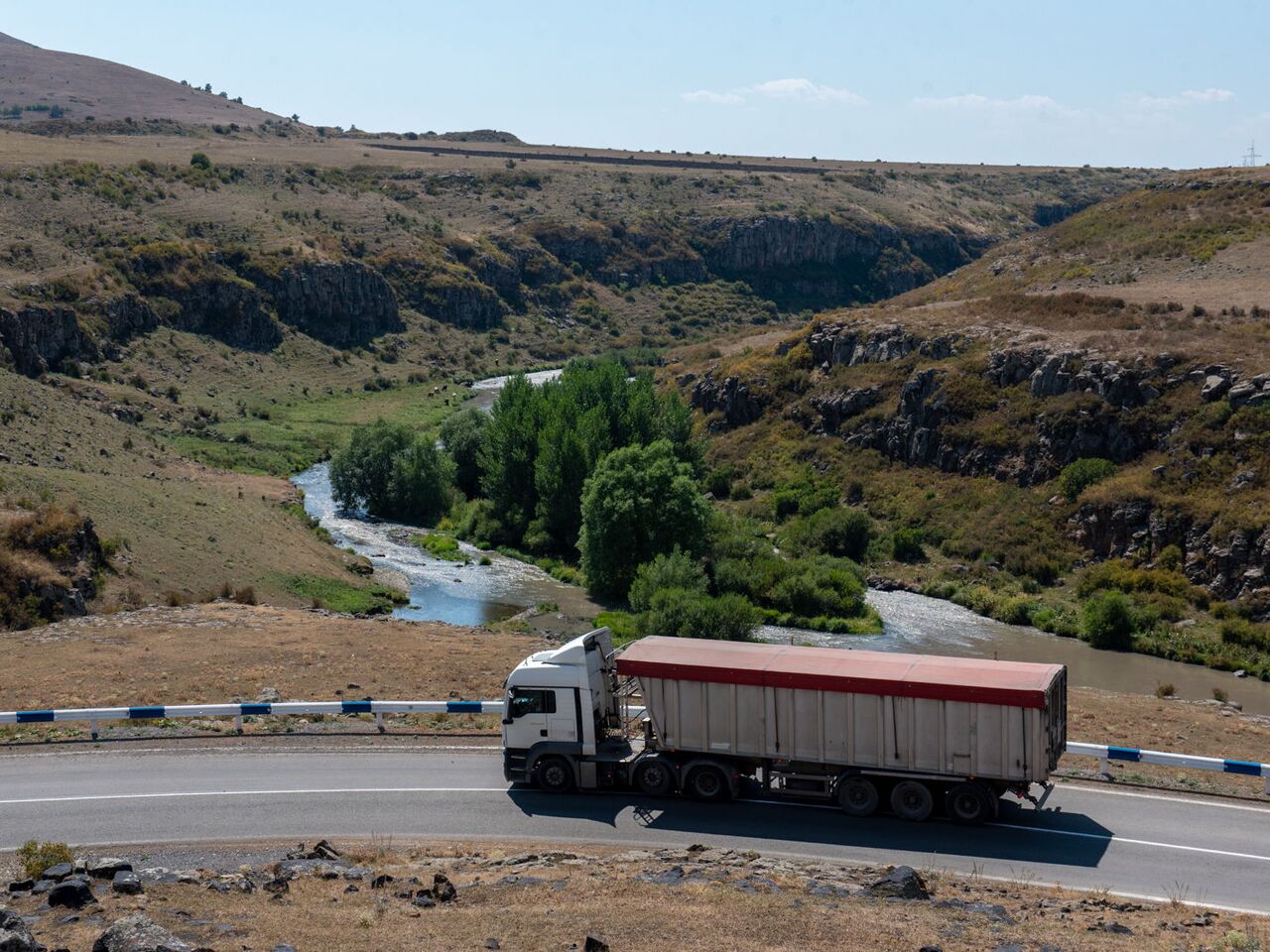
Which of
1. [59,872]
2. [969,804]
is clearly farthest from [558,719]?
[59,872]

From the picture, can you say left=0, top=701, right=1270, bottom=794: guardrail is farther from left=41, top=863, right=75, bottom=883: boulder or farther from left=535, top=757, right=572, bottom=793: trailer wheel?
left=41, top=863, right=75, bottom=883: boulder

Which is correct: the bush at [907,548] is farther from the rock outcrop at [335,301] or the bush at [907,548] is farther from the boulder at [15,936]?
the rock outcrop at [335,301]

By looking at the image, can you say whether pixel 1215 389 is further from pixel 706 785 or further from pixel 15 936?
pixel 15 936

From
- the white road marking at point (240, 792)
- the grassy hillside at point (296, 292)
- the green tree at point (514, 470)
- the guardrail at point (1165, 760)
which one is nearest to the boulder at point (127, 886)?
the white road marking at point (240, 792)

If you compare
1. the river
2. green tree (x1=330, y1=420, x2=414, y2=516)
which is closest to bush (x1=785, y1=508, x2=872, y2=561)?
the river

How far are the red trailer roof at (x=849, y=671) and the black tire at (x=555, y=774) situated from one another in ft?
6.96

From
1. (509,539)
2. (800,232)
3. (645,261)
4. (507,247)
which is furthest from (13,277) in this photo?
(800,232)

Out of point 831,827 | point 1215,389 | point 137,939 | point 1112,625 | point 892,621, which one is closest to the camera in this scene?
point 137,939

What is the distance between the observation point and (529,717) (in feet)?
81.3

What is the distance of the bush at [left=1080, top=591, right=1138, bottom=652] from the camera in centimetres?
4928

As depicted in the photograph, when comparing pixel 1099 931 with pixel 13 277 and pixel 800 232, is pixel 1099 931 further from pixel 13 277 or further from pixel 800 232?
pixel 800 232

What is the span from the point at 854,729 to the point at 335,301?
106 metres

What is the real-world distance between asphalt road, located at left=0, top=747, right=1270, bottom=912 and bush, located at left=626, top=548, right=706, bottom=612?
2227 centimetres

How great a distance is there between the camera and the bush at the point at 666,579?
4850cm
